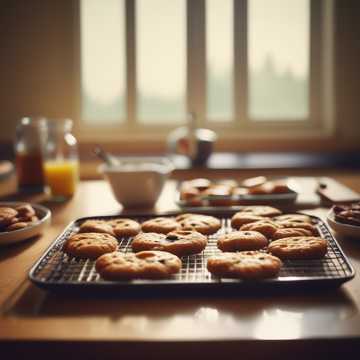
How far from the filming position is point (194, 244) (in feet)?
3.16

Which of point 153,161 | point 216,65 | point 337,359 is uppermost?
point 216,65

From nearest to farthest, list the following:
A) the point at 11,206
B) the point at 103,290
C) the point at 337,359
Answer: the point at 337,359
the point at 103,290
the point at 11,206

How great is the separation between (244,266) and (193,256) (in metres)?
0.17

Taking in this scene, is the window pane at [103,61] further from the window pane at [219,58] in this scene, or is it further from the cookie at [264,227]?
the cookie at [264,227]

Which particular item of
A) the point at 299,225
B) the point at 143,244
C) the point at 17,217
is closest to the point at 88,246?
the point at 143,244

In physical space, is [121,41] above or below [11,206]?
above

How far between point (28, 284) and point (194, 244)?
0.29m

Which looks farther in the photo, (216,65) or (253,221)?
(216,65)

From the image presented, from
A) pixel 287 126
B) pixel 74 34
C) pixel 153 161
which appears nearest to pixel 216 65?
pixel 287 126

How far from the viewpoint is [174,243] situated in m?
0.97

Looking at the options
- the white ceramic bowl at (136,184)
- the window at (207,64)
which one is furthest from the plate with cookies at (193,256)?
the window at (207,64)

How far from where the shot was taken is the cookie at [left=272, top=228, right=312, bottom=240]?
1.04 metres

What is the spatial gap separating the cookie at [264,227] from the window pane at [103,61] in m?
2.79

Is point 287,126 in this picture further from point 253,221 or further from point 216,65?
point 253,221
